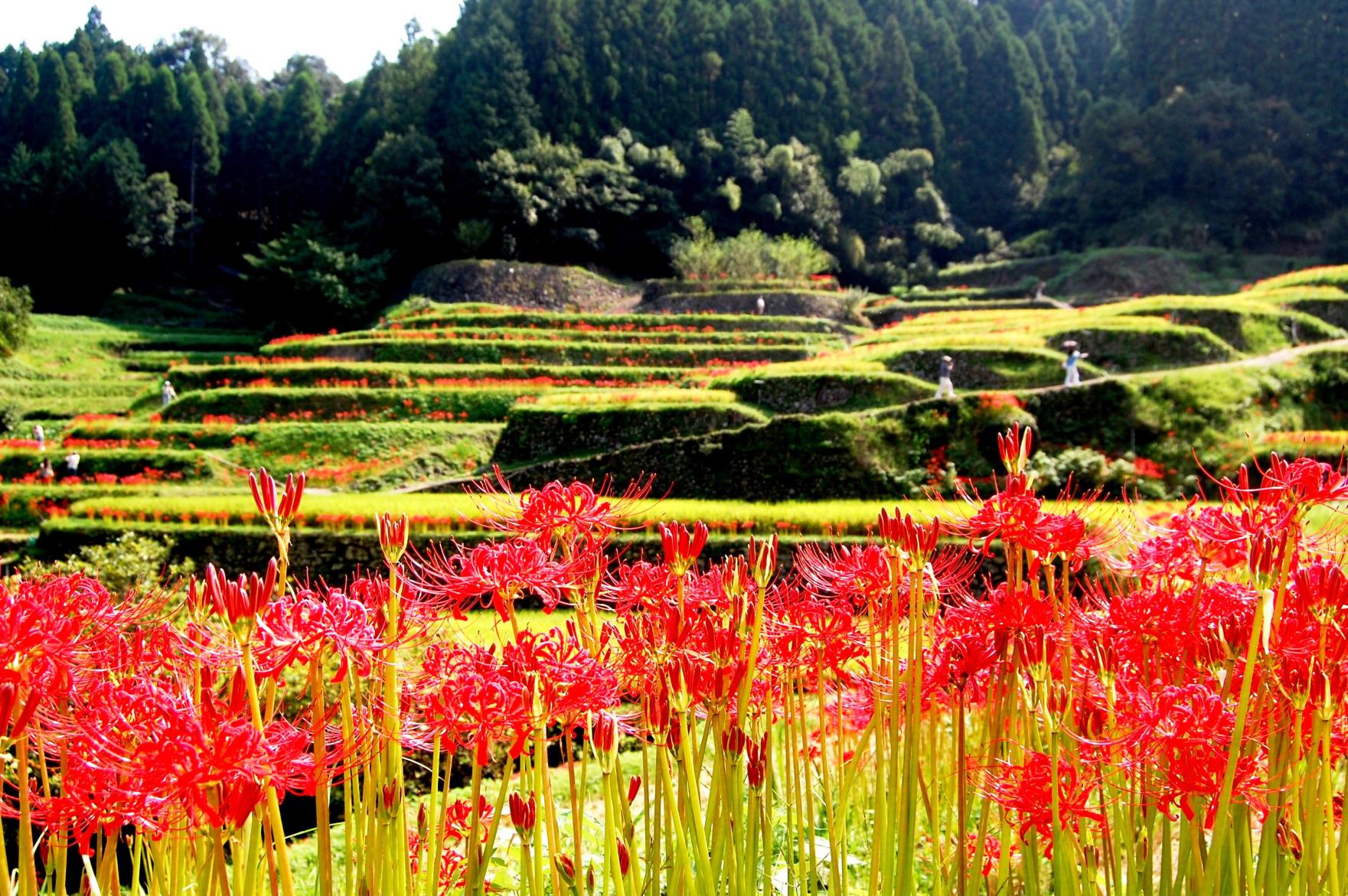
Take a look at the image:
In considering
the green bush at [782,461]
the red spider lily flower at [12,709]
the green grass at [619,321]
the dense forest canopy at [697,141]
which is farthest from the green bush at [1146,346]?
the dense forest canopy at [697,141]

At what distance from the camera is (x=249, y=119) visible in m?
51.3

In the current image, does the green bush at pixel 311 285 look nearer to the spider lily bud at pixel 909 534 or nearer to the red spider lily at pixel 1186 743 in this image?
the spider lily bud at pixel 909 534

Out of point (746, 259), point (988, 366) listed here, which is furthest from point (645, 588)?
point (746, 259)

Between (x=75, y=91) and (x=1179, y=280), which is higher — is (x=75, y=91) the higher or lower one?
the higher one

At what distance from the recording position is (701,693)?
1648 mm

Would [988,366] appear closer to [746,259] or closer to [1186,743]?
[1186,743]

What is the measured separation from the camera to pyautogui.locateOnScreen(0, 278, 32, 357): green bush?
98.0 ft

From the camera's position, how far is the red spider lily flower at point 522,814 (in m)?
1.63

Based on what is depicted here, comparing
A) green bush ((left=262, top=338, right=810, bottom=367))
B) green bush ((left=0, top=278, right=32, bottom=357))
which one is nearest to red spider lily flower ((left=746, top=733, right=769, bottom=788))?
green bush ((left=262, top=338, right=810, bottom=367))

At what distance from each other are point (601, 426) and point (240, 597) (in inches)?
647

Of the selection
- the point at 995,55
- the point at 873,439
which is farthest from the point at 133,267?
the point at 995,55

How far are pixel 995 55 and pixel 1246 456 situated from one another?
4824 centimetres

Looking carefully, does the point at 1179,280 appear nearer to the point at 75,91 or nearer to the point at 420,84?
the point at 420,84

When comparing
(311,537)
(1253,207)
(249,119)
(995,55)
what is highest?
(995,55)
